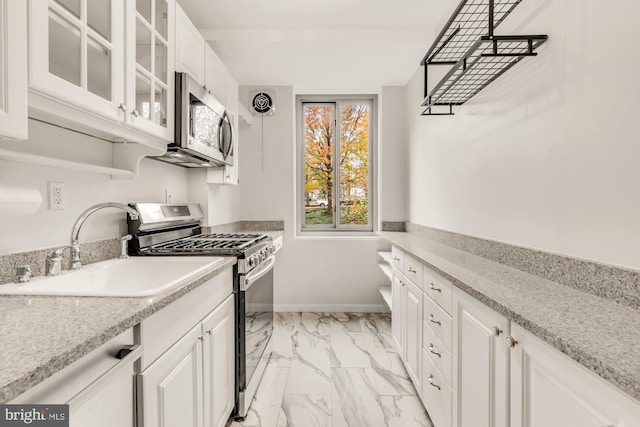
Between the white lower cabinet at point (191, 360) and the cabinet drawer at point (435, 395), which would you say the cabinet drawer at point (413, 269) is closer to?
the cabinet drawer at point (435, 395)

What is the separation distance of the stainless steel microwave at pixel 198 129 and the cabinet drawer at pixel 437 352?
1.67m

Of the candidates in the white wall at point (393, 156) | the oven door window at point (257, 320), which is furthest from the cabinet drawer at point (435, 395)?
the white wall at point (393, 156)

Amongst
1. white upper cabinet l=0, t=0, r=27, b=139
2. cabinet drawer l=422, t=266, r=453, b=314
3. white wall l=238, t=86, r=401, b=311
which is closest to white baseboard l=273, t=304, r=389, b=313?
white wall l=238, t=86, r=401, b=311

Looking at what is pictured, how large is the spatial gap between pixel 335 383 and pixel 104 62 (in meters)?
2.16

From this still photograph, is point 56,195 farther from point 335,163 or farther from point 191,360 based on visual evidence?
point 335,163

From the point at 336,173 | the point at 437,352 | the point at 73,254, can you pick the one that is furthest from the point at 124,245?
the point at 336,173

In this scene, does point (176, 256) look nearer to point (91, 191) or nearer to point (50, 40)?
point (91, 191)

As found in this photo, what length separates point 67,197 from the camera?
1428mm

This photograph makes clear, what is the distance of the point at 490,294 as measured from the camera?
3.57 feet

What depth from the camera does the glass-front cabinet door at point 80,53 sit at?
3.09 ft

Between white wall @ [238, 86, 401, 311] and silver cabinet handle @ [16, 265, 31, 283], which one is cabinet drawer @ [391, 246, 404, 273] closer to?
white wall @ [238, 86, 401, 311]

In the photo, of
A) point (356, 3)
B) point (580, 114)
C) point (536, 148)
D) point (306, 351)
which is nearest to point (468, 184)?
point (536, 148)

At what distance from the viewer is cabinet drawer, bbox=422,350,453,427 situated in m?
1.49

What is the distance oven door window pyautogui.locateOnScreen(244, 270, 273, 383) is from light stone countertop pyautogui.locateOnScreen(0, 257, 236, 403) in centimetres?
81
